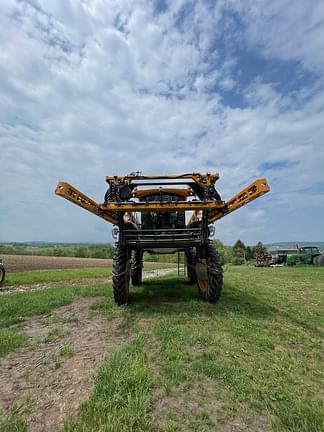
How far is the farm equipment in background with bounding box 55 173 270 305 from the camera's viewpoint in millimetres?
5398

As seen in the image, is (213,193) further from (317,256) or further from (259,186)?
(317,256)

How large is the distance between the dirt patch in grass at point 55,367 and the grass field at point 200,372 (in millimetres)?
72

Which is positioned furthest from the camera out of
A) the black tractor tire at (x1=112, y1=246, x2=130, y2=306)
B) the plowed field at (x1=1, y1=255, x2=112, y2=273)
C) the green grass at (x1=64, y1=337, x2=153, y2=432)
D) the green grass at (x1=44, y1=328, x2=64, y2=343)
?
the plowed field at (x1=1, y1=255, x2=112, y2=273)

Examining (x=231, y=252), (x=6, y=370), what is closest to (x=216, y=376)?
(x=6, y=370)

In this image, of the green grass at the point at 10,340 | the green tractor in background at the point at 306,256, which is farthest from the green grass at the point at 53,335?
the green tractor in background at the point at 306,256

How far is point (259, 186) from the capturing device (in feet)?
15.5

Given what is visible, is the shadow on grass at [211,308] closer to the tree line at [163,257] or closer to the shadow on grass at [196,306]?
the shadow on grass at [196,306]

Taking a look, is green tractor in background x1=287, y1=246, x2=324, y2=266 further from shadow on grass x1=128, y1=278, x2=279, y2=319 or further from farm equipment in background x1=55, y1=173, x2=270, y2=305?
farm equipment in background x1=55, y1=173, x2=270, y2=305

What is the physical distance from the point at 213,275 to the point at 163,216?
1.83m

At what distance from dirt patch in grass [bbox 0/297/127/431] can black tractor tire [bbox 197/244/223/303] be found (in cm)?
227

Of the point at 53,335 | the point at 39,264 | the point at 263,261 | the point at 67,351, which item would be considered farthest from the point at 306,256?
the point at 67,351

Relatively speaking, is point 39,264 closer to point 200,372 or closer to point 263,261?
point 263,261

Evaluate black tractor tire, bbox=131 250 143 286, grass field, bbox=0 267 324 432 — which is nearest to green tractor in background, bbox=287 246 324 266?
black tractor tire, bbox=131 250 143 286

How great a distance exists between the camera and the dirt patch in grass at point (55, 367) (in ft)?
7.47
